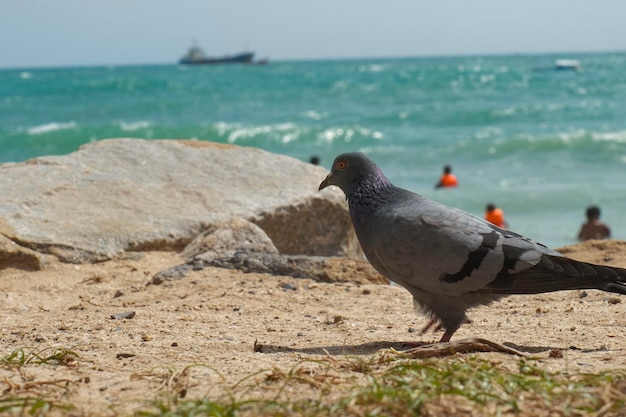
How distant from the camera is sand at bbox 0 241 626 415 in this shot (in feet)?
10.0

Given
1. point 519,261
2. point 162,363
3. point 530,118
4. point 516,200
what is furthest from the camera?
point 530,118

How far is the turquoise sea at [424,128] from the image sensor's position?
14938 mm

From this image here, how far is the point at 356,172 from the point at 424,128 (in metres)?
20.8

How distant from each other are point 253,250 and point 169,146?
202cm

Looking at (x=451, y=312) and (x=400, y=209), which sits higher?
(x=400, y=209)

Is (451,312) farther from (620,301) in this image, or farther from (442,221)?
(620,301)

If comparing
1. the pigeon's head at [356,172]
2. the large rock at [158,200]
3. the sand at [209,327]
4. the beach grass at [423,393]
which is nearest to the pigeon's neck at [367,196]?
the pigeon's head at [356,172]

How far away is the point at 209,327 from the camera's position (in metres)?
4.27

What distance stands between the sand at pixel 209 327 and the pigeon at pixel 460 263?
26 centimetres

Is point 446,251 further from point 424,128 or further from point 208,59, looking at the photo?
point 208,59

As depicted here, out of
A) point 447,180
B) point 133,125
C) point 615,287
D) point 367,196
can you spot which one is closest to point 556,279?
point 615,287

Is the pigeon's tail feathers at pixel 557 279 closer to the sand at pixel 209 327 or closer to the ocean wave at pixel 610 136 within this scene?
the sand at pixel 209 327

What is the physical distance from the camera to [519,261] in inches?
150

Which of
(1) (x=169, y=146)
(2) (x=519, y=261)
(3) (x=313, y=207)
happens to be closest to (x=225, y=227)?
(3) (x=313, y=207)
